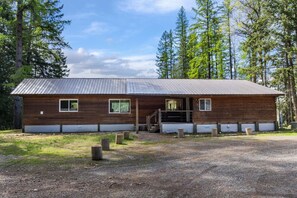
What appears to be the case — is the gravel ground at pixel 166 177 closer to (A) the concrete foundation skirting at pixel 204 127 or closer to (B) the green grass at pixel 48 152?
(B) the green grass at pixel 48 152

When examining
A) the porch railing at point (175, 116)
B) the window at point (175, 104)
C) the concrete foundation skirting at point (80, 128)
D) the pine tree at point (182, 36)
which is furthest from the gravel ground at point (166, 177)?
the pine tree at point (182, 36)

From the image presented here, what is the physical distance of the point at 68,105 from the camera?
21.7 m

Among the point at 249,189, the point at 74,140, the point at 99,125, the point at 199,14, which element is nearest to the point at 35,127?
the point at 99,125

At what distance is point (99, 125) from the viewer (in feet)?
71.4

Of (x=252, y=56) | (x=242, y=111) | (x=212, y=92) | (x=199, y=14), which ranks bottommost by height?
(x=242, y=111)

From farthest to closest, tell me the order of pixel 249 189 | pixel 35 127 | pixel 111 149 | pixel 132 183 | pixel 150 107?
pixel 150 107 < pixel 35 127 < pixel 111 149 < pixel 132 183 < pixel 249 189

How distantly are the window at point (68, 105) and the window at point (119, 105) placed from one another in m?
2.55

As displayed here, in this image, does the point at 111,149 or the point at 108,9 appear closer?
the point at 111,149

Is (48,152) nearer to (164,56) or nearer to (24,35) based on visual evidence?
(24,35)

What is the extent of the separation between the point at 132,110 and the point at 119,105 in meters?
1.05

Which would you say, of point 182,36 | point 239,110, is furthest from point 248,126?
point 182,36

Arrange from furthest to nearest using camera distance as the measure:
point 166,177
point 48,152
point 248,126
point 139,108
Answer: point 248,126 < point 139,108 < point 48,152 < point 166,177

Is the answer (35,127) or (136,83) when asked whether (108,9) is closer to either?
(136,83)

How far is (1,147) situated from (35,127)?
26.3 feet
